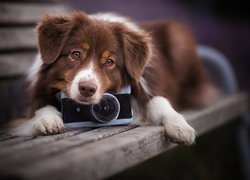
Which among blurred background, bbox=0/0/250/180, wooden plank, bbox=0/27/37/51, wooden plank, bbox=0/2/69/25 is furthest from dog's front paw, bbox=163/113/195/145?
wooden plank, bbox=0/2/69/25

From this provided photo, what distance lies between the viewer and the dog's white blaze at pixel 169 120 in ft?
9.02

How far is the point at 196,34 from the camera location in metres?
5.82

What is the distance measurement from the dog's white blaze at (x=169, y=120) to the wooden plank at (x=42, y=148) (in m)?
0.34

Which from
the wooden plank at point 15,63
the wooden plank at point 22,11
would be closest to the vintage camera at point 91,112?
the wooden plank at point 15,63

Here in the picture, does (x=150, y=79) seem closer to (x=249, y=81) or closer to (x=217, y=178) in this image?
(x=217, y=178)

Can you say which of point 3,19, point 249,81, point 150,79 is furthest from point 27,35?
point 249,81

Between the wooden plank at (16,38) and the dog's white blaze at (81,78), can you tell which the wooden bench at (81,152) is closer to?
the dog's white blaze at (81,78)

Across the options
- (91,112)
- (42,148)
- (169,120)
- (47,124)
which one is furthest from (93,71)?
(42,148)

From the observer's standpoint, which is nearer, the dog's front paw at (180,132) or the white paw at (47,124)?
the white paw at (47,124)

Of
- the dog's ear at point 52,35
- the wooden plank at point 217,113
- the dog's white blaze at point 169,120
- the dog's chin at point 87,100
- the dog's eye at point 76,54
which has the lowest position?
the wooden plank at point 217,113

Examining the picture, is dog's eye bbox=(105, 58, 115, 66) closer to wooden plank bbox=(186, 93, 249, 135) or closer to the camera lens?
the camera lens

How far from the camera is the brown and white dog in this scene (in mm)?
2725

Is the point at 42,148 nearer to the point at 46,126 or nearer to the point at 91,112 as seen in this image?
the point at 46,126

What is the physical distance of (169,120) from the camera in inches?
114
